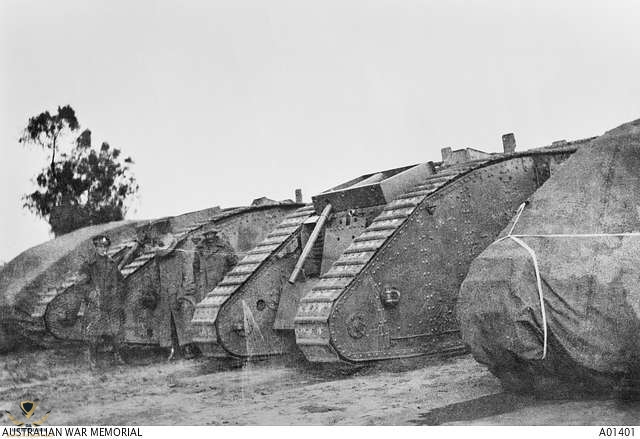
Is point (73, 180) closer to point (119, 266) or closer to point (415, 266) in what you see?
point (119, 266)

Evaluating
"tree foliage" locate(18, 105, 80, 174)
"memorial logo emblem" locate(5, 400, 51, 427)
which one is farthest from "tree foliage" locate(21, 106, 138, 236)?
"memorial logo emblem" locate(5, 400, 51, 427)

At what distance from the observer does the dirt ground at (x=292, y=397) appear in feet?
18.9

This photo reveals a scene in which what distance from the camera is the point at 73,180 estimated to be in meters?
10.9

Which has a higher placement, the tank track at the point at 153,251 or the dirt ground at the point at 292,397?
the tank track at the point at 153,251

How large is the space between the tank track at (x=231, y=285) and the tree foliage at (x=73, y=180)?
200 cm

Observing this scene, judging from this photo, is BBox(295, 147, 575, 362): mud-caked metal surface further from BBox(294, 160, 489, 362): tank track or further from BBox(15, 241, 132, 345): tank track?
BBox(15, 241, 132, 345): tank track

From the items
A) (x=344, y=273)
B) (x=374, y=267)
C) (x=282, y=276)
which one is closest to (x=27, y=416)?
(x=344, y=273)

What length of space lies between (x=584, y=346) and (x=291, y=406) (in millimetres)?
2497

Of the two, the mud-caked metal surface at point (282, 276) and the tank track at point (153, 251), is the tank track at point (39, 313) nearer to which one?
the tank track at point (153, 251)

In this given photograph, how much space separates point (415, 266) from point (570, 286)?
10.3ft

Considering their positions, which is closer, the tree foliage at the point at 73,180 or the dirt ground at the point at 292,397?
the dirt ground at the point at 292,397

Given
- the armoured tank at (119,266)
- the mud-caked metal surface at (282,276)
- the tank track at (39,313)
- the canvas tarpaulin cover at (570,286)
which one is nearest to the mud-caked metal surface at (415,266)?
the mud-caked metal surface at (282,276)

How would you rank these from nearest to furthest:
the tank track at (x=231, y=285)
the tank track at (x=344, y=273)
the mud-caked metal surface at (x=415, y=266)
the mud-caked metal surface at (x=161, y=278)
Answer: the tank track at (x=344, y=273) → the mud-caked metal surface at (x=415, y=266) → the tank track at (x=231, y=285) → the mud-caked metal surface at (x=161, y=278)

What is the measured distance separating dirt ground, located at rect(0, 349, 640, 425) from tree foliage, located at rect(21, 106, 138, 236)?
226 centimetres
